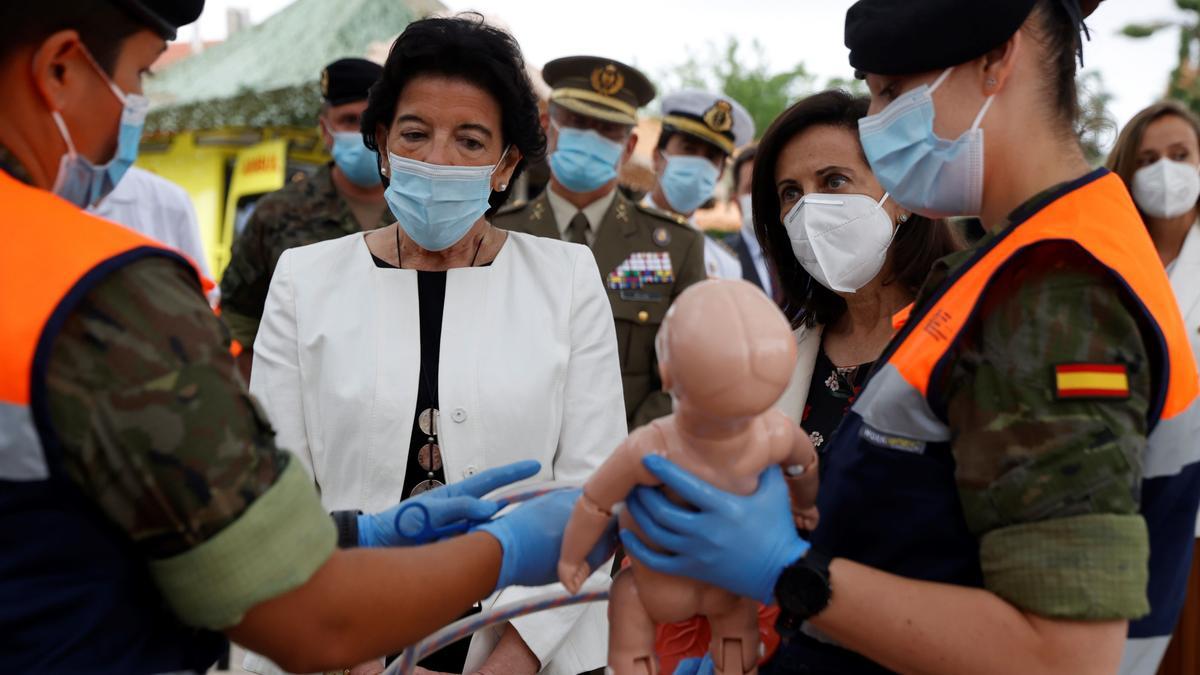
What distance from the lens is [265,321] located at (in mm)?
2572

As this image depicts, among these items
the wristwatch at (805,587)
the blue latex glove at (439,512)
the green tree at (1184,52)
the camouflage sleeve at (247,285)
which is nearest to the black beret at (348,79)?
the camouflage sleeve at (247,285)

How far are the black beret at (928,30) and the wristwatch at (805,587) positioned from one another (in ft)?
2.84

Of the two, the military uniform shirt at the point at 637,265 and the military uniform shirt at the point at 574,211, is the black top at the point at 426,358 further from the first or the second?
the military uniform shirt at the point at 574,211

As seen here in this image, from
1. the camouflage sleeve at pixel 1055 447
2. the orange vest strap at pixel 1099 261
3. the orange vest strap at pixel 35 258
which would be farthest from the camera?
the orange vest strap at pixel 1099 261

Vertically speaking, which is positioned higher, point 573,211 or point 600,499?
point 600,499

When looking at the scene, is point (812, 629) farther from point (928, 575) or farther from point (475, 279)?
point (475, 279)

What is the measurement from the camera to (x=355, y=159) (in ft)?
15.2

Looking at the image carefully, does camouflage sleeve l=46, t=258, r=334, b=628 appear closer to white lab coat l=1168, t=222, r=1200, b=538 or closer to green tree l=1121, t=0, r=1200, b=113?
white lab coat l=1168, t=222, r=1200, b=538

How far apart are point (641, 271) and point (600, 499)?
3213 millimetres

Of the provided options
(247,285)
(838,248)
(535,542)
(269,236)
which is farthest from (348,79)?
(535,542)

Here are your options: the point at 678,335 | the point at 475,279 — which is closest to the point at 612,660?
the point at 678,335

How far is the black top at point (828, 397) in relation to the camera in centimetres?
264

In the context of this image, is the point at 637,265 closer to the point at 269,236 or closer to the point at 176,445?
the point at 269,236

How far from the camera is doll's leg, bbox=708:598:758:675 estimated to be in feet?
5.49
